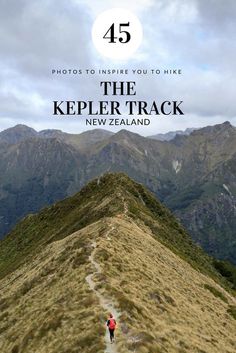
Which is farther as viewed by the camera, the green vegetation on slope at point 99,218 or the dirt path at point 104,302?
the green vegetation on slope at point 99,218

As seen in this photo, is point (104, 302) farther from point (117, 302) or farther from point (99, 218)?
point (99, 218)

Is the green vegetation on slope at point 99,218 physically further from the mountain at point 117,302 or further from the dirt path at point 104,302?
the dirt path at point 104,302

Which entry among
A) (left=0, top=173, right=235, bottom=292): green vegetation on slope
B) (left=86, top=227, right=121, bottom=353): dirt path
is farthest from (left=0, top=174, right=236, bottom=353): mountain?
(left=0, top=173, right=235, bottom=292): green vegetation on slope

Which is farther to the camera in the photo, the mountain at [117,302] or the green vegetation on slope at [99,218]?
the green vegetation on slope at [99,218]

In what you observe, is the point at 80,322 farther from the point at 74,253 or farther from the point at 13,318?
the point at 74,253

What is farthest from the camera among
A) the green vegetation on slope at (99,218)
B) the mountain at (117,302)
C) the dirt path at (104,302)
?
the green vegetation on slope at (99,218)

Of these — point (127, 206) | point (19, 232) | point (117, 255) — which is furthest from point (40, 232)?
point (117, 255)

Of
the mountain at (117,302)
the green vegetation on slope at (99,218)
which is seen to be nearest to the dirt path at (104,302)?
the mountain at (117,302)

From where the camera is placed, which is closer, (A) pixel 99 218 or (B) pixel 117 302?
(B) pixel 117 302

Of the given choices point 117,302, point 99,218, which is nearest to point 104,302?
point 117,302

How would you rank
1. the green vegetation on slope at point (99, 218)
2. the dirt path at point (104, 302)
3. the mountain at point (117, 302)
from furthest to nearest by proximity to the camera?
1. the green vegetation on slope at point (99, 218)
2. the mountain at point (117, 302)
3. the dirt path at point (104, 302)

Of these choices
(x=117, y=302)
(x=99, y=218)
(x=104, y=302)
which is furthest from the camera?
(x=99, y=218)
